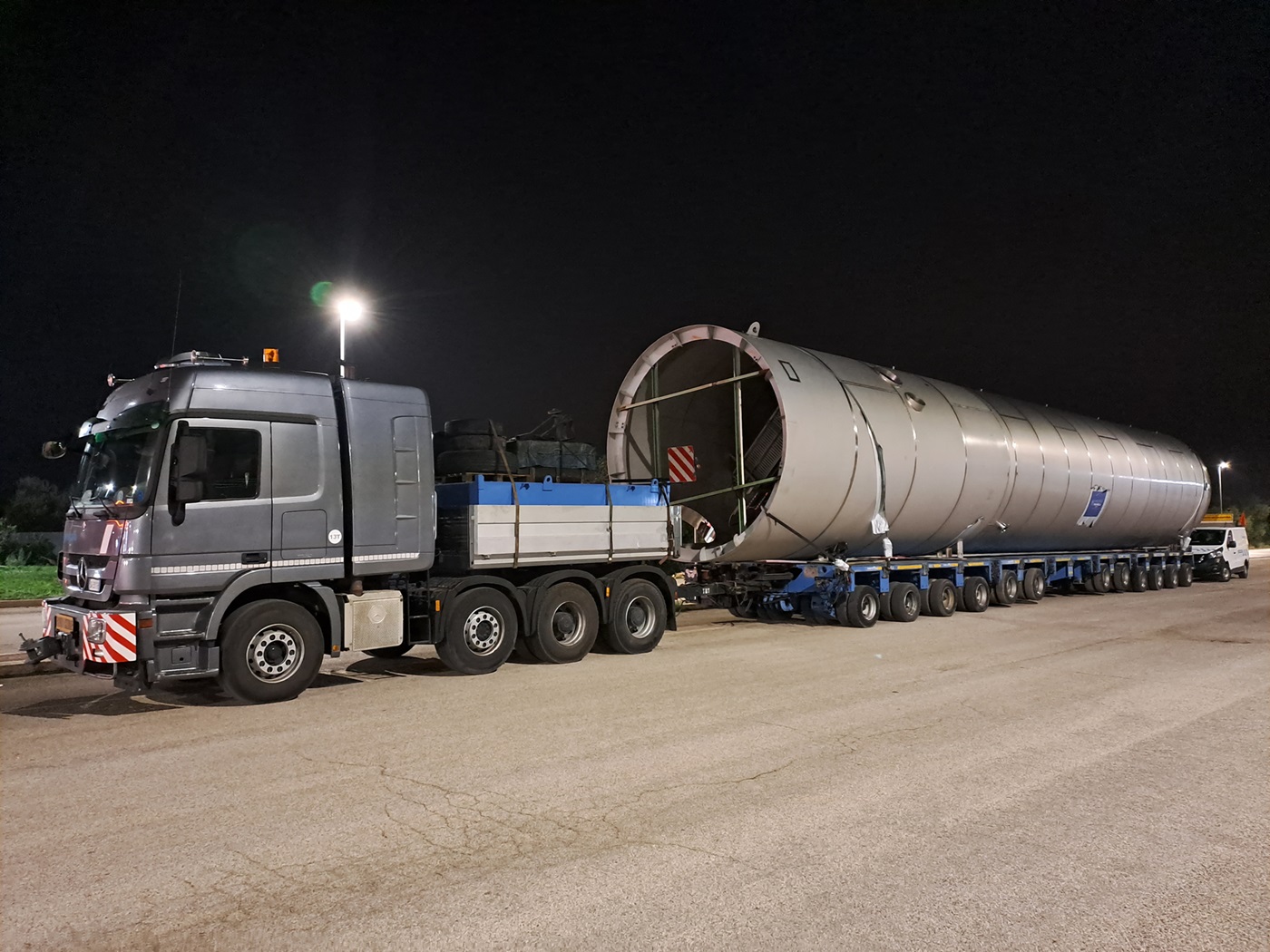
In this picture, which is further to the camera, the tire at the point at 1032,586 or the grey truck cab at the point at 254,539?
the tire at the point at 1032,586

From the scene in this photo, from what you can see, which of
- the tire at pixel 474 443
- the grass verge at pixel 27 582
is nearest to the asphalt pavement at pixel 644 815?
the tire at pixel 474 443

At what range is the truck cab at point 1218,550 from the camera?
2858 cm

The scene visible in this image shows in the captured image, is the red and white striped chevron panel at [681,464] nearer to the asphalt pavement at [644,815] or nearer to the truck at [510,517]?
the truck at [510,517]

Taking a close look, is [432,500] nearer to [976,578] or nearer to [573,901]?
[573,901]

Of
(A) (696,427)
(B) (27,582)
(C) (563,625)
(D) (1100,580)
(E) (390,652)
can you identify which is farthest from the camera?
(B) (27,582)

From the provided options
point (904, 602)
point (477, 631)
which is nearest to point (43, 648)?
point (477, 631)

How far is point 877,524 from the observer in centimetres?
1470

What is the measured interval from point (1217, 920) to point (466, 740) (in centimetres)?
477

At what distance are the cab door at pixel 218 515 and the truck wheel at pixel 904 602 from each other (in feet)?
36.1

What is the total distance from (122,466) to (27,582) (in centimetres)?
2051

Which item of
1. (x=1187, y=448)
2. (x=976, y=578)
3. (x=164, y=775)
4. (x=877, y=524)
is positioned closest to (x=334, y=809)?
(x=164, y=775)

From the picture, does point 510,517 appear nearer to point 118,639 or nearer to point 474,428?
point 474,428

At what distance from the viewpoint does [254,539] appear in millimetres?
7949

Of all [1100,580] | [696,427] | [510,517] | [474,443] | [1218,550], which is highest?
[696,427]
